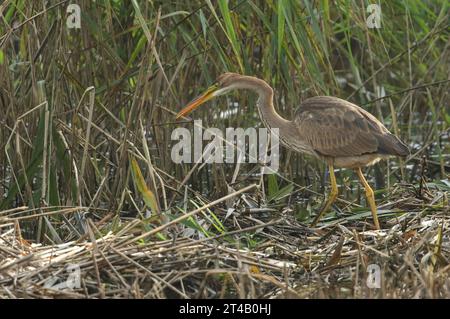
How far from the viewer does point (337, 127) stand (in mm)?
6027

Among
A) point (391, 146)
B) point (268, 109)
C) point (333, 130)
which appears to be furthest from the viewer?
point (268, 109)

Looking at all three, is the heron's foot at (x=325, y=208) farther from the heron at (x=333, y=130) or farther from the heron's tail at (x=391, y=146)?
the heron's tail at (x=391, y=146)

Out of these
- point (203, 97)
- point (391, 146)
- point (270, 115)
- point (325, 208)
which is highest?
point (203, 97)

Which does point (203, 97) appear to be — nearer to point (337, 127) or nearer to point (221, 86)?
point (221, 86)

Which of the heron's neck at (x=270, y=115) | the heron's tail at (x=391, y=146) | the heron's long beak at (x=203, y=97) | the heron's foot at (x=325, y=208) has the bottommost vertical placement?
the heron's foot at (x=325, y=208)

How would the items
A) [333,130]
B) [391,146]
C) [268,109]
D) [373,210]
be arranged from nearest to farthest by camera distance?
[373,210] → [391,146] → [333,130] → [268,109]

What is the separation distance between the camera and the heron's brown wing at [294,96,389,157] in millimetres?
5949

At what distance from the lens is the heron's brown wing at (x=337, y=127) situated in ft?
19.5

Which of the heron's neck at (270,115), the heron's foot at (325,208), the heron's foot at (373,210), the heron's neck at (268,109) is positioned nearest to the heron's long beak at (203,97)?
the heron's neck at (268,109)

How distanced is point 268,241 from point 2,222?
134 centimetres

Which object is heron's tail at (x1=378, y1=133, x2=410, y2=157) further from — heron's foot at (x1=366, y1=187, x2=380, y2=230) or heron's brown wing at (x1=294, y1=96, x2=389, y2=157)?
heron's foot at (x1=366, y1=187, x2=380, y2=230)

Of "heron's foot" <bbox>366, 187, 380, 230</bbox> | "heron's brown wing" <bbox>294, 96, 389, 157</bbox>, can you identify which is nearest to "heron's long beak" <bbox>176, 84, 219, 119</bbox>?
"heron's brown wing" <bbox>294, 96, 389, 157</bbox>

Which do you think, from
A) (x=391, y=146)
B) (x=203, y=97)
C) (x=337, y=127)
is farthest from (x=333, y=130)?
(x=203, y=97)

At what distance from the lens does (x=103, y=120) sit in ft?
20.9
